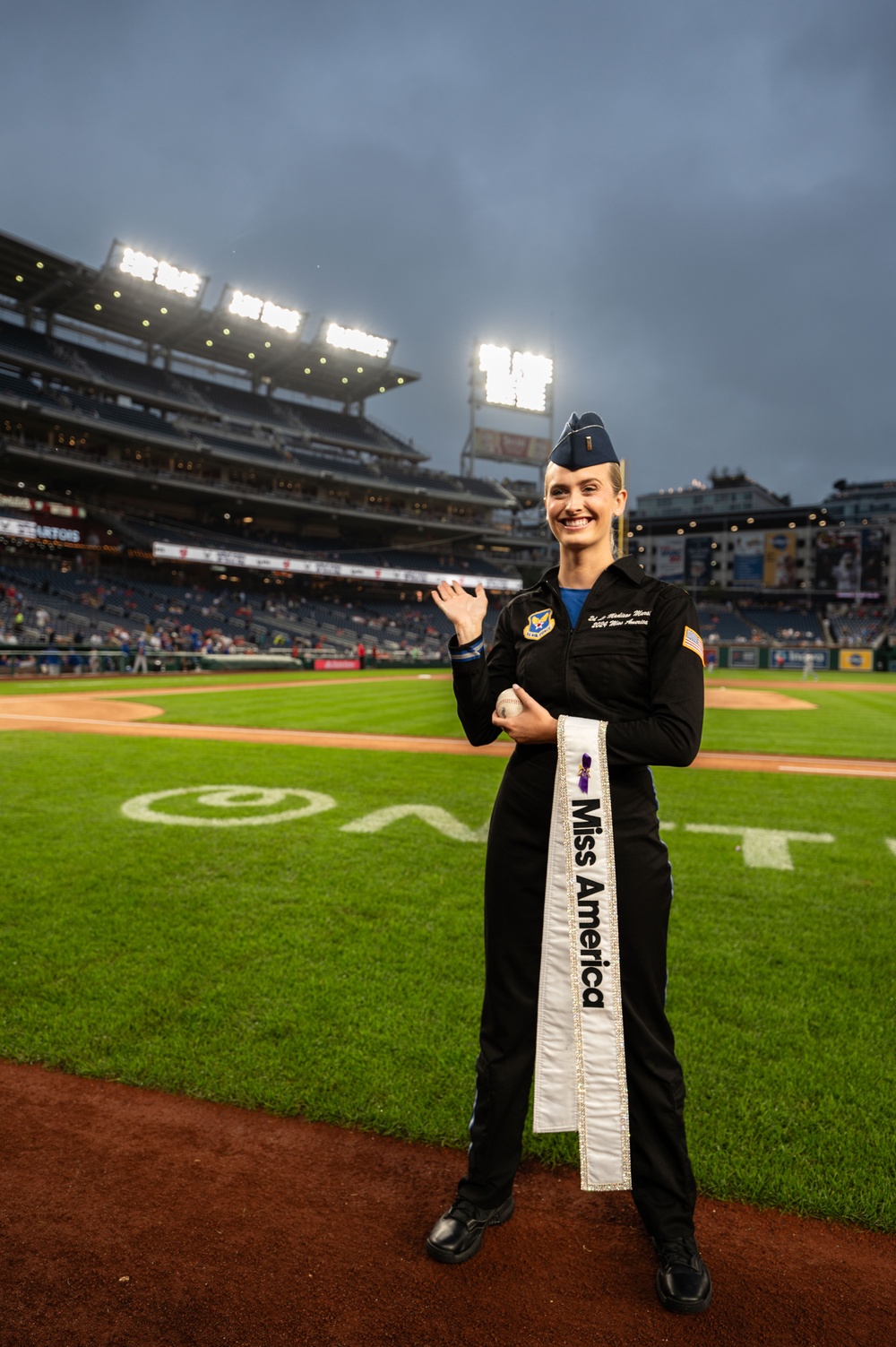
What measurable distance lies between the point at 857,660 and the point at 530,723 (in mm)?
49822

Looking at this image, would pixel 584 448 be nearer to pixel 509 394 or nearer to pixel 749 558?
pixel 509 394

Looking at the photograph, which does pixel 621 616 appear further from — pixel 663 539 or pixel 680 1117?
pixel 663 539

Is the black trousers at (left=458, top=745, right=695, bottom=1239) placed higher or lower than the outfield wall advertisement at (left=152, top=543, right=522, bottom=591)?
lower

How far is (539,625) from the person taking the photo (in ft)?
8.32

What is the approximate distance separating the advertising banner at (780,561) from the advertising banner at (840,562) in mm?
3147

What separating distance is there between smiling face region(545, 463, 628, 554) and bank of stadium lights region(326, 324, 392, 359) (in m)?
58.5

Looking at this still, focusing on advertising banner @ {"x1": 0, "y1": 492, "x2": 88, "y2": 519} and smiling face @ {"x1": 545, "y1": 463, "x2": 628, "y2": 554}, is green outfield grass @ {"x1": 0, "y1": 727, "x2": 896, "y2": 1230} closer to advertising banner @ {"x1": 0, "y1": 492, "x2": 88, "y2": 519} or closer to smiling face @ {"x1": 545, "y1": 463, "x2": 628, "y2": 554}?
smiling face @ {"x1": 545, "y1": 463, "x2": 628, "y2": 554}

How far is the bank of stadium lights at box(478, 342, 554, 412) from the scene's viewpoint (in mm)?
61125

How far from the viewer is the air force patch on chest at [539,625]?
251 centimetres

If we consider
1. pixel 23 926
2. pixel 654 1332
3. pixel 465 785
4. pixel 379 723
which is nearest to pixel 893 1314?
pixel 654 1332

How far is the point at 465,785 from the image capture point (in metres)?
9.37

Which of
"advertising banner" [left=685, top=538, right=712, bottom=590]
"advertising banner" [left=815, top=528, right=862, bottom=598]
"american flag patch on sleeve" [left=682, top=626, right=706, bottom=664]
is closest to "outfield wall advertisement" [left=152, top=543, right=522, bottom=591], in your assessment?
"advertising banner" [left=685, top=538, right=712, bottom=590]

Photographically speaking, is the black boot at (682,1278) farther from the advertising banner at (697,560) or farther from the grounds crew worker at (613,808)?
the advertising banner at (697,560)

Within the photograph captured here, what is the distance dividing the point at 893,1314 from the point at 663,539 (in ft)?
296
